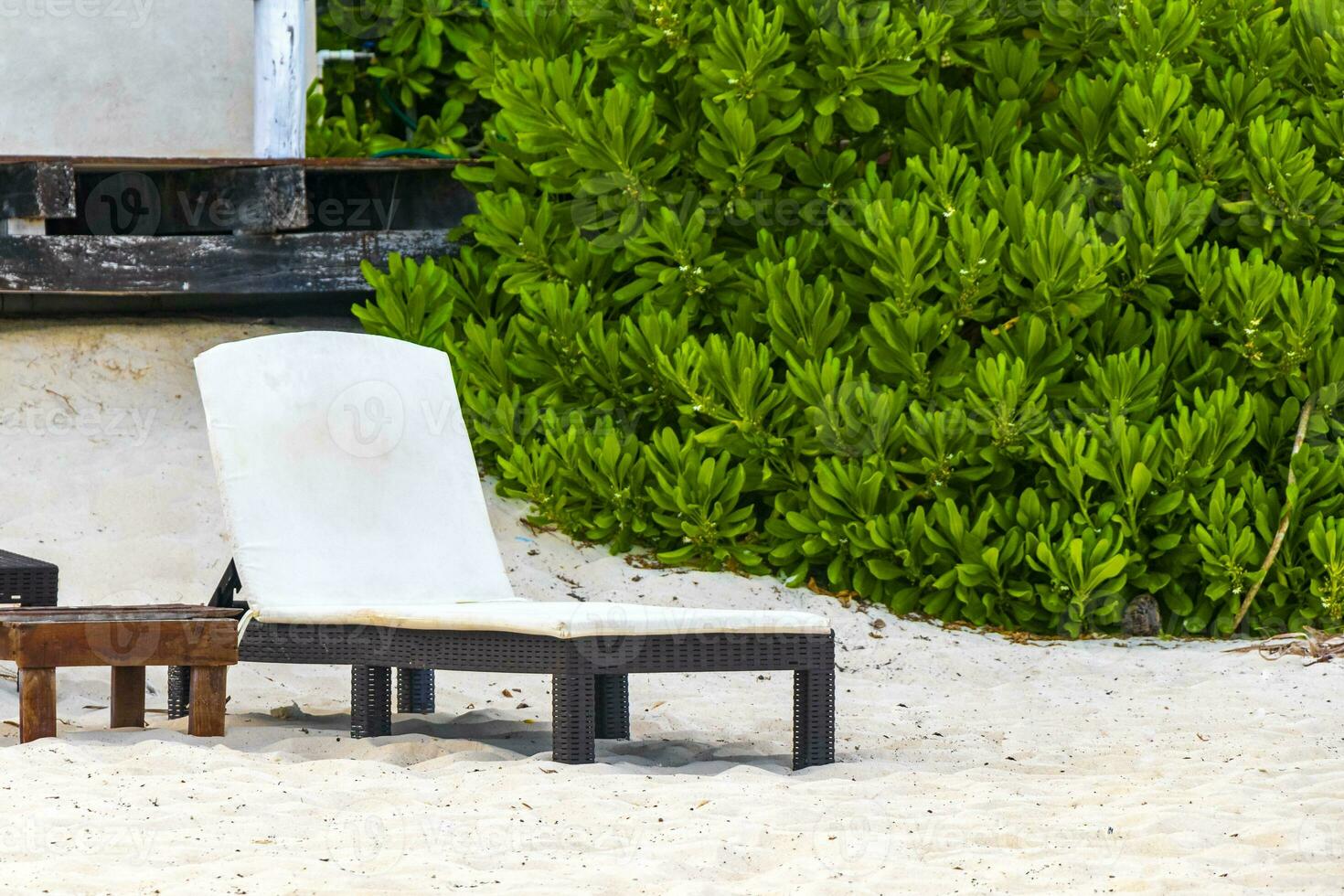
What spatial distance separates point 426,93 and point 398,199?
1.09 metres

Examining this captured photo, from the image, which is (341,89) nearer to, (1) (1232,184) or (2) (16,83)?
(2) (16,83)

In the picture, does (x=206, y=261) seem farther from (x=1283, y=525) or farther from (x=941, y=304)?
(x=1283, y=525)

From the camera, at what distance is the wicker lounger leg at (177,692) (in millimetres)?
4551

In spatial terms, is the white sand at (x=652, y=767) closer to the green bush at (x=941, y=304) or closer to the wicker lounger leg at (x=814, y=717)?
the wicker lounger leg at (x=814, y=717)

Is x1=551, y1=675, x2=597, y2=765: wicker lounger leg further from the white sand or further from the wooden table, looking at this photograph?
the wooden table

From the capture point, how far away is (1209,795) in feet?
11.7

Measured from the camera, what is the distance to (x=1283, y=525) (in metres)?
6.20

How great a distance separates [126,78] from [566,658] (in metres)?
5.34

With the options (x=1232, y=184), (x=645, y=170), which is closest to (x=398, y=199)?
(x=645, y=170)

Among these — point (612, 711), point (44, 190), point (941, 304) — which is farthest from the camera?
point (44, 190)

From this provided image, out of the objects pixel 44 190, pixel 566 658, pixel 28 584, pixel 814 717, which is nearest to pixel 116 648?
pixel 28 584

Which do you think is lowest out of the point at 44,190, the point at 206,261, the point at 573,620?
the point at 573,620

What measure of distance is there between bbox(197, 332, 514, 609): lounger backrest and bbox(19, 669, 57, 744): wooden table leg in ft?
1.97

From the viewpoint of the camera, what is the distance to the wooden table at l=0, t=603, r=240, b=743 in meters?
3.81
